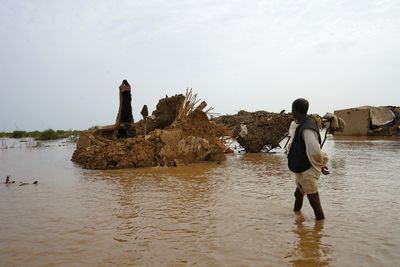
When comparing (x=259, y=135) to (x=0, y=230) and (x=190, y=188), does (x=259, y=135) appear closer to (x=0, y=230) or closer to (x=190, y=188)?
(x=190, y=188)

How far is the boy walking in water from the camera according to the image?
14.6 feet

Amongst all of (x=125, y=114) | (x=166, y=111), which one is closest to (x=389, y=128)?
(x=166, y=111)

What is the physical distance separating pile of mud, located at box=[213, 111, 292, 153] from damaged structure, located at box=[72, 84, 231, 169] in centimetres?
186

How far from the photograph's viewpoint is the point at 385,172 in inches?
316

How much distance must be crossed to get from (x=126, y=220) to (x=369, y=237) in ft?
9.05

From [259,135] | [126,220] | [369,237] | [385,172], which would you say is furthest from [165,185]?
[259,135]

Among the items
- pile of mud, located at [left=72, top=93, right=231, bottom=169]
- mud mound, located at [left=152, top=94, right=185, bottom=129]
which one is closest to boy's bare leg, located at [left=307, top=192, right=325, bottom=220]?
pile of mud, located at [left=72, top=93, right=231, bottom=169]

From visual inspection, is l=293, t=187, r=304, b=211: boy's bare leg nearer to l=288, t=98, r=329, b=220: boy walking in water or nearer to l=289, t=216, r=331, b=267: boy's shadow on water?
l=288, t=98, r=329, b=220: boy walking in water

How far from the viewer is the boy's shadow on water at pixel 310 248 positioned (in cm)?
314

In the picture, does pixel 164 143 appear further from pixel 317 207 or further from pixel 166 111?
pixel 317 207

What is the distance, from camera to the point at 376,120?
2286 centimetres

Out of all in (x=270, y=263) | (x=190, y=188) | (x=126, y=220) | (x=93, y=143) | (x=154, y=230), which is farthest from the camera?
(x=93, y=143)

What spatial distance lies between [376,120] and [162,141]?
17.4 m

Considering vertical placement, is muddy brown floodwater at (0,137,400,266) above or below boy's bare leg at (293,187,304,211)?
below
